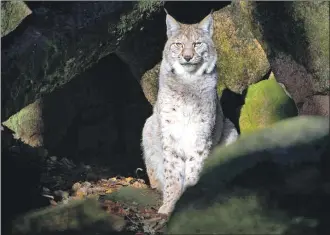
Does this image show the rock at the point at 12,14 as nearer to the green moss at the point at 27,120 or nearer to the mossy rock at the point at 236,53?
the green moss at the point at 27,120

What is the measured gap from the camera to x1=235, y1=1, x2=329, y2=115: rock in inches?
265

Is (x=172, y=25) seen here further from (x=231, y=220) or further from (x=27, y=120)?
(x=231, y=220)

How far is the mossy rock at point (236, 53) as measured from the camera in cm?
759

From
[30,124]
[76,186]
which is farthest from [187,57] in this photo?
[30,124]

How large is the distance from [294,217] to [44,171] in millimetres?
4407

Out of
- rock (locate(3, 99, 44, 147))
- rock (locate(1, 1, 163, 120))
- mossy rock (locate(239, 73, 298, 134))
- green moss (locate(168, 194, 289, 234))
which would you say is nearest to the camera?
green moss (locate(168, 194, 289, 234))

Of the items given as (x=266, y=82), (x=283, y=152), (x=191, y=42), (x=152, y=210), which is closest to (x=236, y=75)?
(x=266, y=82)

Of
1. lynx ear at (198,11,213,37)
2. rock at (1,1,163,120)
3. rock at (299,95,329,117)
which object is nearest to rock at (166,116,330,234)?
rock at (1,1,163,120)

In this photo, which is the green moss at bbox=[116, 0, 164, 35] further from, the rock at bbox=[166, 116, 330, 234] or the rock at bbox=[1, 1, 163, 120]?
the rock at bbox=[166, 116, 330, 234]

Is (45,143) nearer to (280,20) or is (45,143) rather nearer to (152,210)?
(152,210)

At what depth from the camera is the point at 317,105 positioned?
7012 millimetres

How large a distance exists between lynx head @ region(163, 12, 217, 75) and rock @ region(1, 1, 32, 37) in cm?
139

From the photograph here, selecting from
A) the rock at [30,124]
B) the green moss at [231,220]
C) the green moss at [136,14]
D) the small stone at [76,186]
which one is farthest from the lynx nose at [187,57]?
the green moss at [231,220]

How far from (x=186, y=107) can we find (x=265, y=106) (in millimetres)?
1609
